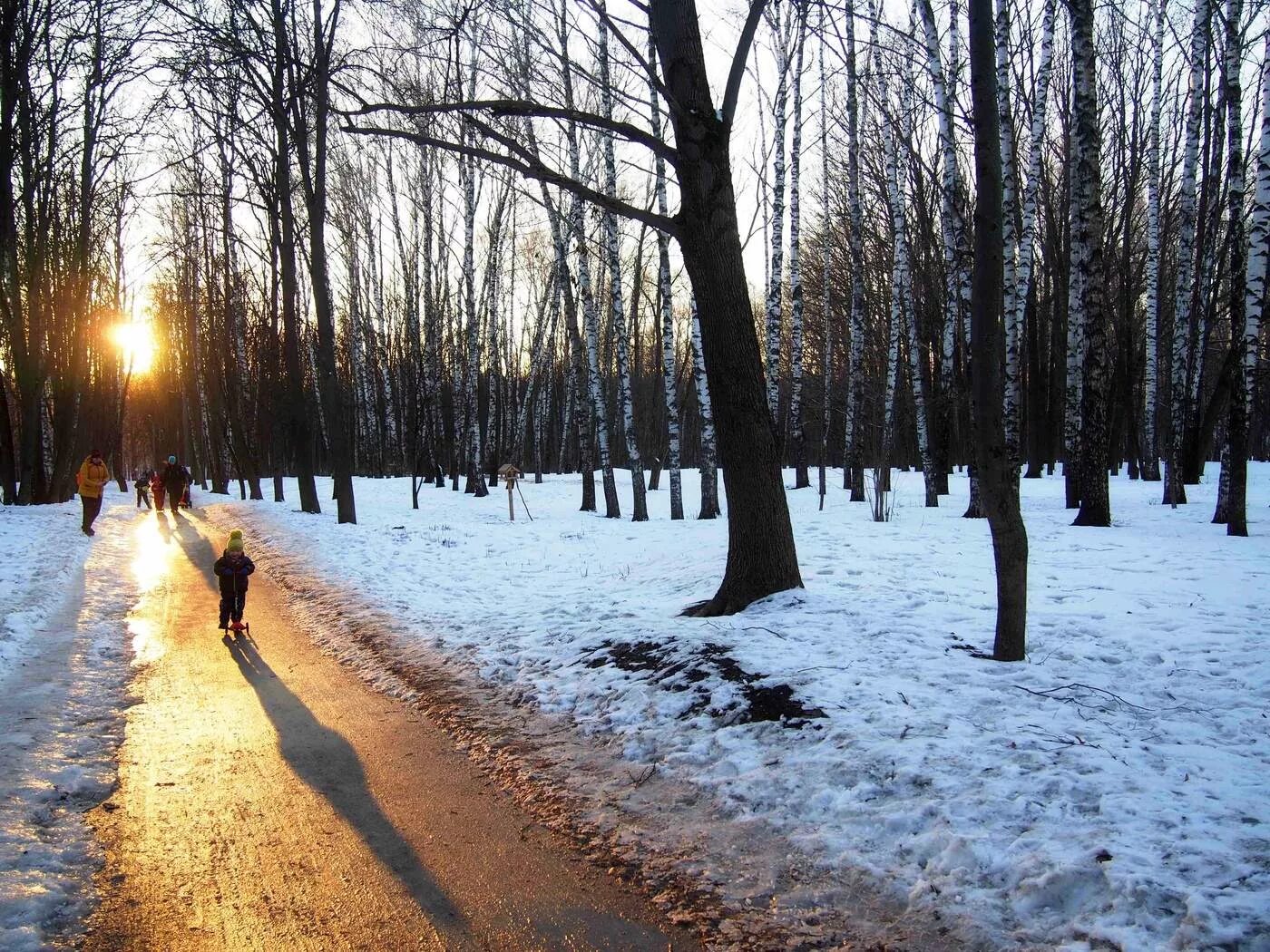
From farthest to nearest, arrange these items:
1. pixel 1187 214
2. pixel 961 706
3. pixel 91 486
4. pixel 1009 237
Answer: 1. pixel 1009 237
2. pixel 91 486
3. pixel 1187 214
4. pixel 961 706

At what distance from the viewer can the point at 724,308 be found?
265 inches

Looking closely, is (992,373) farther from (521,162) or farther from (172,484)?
(172,484)

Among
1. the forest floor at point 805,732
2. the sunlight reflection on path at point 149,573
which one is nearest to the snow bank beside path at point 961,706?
the forest floor at point 805,732

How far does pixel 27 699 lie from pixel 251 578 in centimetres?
602

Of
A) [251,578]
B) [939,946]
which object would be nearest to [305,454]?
[251,578]

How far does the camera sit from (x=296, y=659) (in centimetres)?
718

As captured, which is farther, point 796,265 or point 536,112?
point 796,265

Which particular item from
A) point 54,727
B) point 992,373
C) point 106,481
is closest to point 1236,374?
point 992,373

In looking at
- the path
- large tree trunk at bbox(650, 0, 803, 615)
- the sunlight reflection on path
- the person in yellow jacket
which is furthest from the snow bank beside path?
the person in yellow jacket

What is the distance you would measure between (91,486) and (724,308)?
52.9 ft

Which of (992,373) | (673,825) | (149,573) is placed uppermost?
(992,373)

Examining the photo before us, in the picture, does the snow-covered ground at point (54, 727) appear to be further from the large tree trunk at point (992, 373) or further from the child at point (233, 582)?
the large tree trunk at point (992, 373)

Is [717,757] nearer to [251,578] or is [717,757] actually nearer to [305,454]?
[251,578]

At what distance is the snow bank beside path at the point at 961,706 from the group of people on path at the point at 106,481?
10196mm
